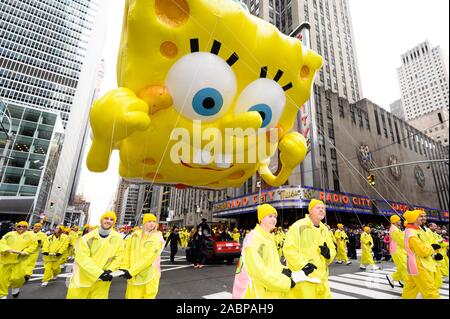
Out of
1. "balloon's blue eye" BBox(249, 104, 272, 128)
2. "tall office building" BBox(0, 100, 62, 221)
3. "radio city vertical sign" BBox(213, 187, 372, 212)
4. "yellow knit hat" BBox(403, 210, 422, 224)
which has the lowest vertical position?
"yellow knit hat" BBox(403, 210, 422, 224)

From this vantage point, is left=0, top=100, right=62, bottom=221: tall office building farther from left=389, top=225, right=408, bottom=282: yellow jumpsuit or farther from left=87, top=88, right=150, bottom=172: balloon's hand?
left=389, top=225, right=408, bottom=282: yellow jumpsuit

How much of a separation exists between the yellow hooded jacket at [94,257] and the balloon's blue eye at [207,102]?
2243 millimetres

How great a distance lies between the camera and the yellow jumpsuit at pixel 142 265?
3504 mm

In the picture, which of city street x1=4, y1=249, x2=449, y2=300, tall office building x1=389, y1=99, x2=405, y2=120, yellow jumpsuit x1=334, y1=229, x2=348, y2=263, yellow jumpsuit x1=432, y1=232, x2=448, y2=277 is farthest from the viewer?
tall office building x1=389, y1=99, x2=405, y2=120

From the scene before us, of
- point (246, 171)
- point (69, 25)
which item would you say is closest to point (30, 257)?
point (246, 171)

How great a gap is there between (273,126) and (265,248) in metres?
2.45

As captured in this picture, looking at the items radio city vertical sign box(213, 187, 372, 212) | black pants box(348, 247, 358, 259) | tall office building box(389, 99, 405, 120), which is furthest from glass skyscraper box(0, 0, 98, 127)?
tall office building box(389, 99, 405, 120)

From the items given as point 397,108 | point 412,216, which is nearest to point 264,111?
point 412,216

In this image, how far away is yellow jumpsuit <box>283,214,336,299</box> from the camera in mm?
2920

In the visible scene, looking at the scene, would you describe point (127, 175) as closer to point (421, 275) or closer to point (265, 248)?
point (265, 248)

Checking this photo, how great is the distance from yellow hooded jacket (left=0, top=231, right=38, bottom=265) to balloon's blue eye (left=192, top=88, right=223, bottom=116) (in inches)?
210

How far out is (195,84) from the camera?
3.45 m

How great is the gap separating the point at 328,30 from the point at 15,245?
60226mm

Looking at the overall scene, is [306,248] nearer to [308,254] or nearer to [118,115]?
[308,254]
